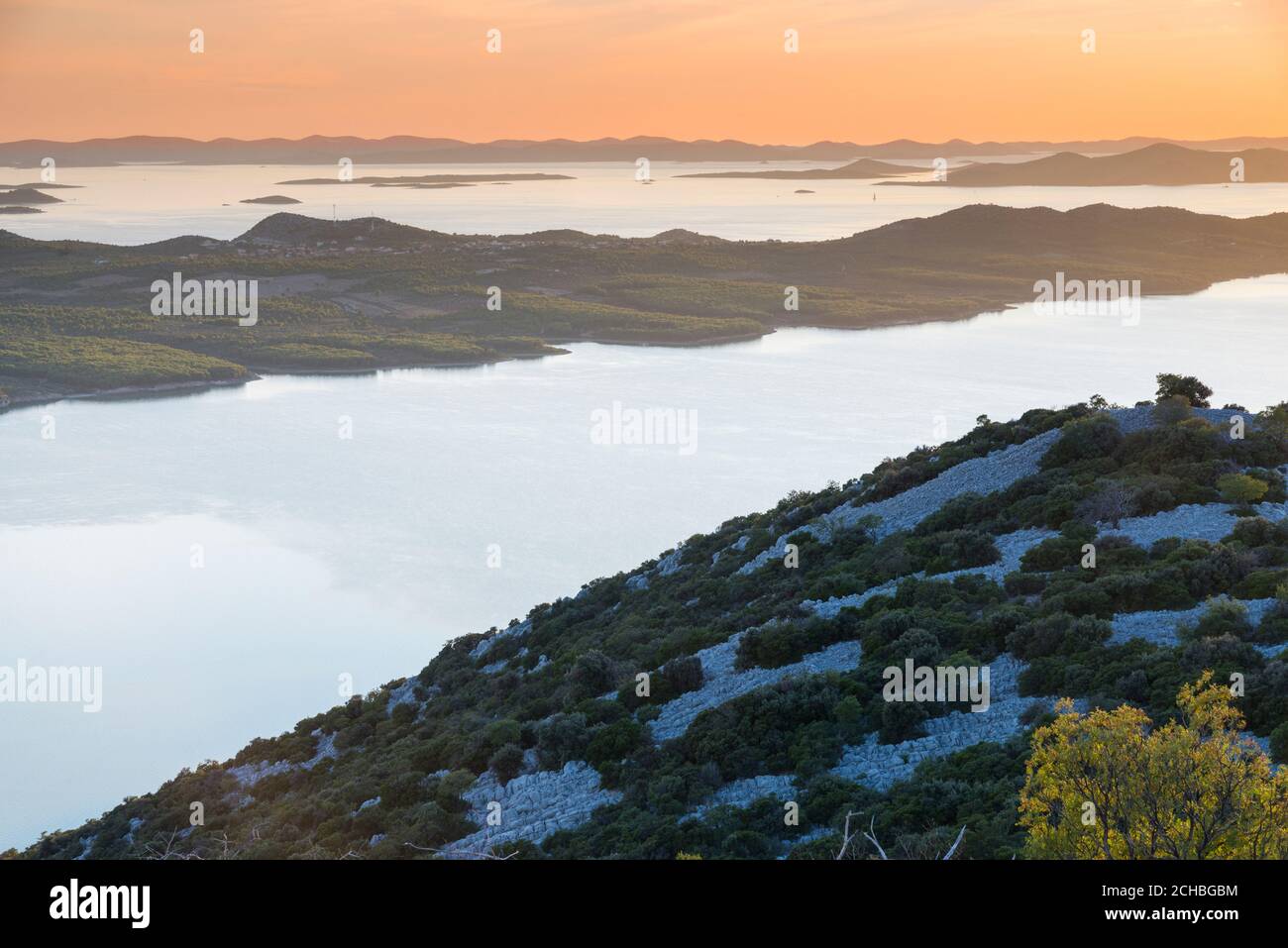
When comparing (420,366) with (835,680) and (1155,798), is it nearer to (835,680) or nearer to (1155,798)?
(835,680)

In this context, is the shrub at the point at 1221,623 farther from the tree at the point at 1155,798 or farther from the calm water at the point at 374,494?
the calm water at the point at 374,494

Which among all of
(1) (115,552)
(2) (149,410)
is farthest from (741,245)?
(1) (115,552)

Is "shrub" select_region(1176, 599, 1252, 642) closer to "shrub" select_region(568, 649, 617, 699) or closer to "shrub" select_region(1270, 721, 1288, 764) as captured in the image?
"shrub" select_region(1270, 721, 1288, 764)

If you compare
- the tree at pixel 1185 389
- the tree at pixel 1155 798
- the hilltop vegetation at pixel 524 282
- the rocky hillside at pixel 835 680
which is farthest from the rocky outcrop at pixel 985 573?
the hilltop vegetation at pixel 524 282

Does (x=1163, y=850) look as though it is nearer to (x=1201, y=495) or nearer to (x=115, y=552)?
(x=1201, y=495)

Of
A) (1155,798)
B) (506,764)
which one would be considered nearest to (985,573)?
(506,764)

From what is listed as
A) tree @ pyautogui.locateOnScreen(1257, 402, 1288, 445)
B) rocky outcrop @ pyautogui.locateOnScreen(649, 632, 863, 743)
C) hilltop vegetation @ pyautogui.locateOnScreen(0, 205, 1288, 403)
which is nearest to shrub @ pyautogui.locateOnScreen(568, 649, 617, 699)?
rocky outcrop @ pyautogui.locateOnScreen(649, 632, 863, 743)
